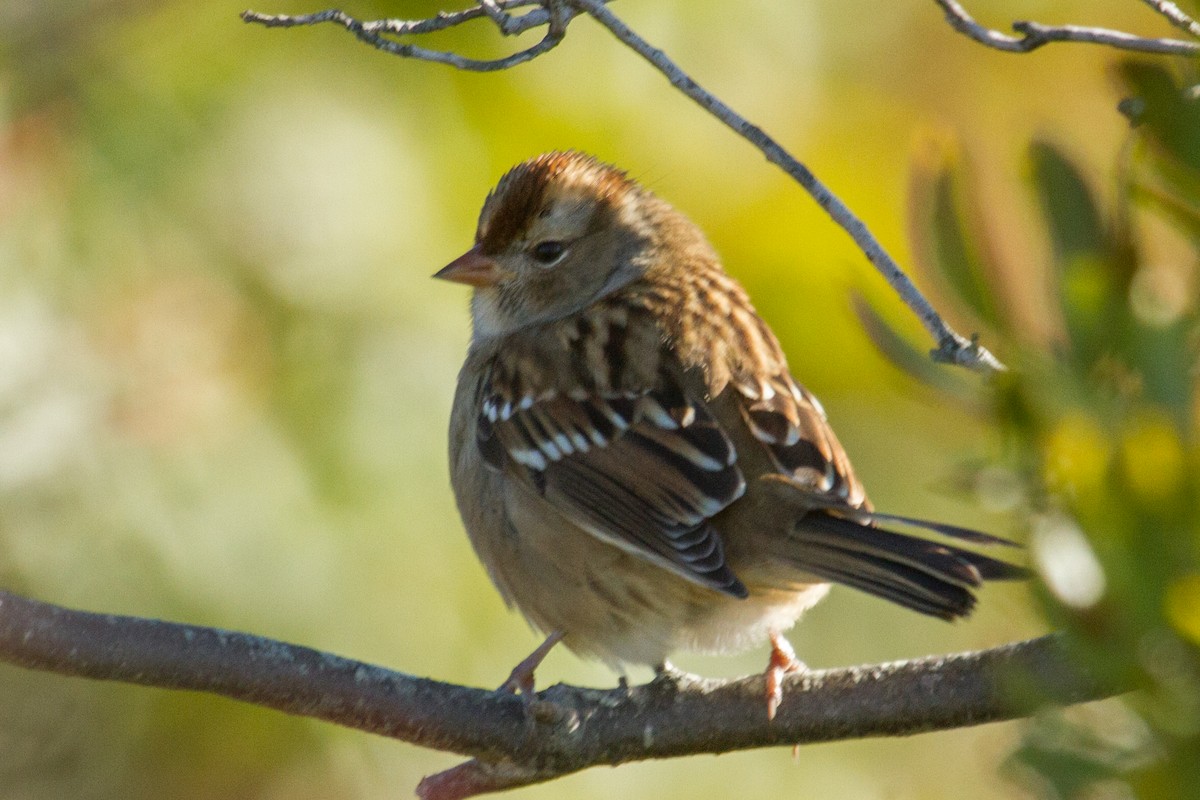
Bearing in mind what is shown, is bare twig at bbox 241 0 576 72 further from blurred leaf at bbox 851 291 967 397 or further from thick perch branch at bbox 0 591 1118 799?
blurred leaf at bbox 851 291 967 397

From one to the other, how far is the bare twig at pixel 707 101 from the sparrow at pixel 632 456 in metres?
0.52

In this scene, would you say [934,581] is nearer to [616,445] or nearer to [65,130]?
[616,445]

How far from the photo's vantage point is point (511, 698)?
2383 millimetres

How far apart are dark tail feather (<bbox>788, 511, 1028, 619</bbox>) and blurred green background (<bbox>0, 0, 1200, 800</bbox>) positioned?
60 centimetres

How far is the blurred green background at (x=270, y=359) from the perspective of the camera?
3365mm

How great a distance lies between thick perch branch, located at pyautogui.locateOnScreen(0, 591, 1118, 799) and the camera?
202cm

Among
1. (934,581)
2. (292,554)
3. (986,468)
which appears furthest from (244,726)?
(986,468)

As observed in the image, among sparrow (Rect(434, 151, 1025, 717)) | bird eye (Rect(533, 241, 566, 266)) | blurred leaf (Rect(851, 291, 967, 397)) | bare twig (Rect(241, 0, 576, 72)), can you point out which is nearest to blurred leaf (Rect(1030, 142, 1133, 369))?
blurred leaf (Rect(851, 291, 967, 397))

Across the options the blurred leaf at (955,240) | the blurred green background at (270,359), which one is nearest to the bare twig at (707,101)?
the blurred leaf at (955,240)

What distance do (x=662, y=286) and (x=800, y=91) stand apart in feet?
3.77

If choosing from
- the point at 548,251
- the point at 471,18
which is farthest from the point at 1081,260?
the point at 548,251

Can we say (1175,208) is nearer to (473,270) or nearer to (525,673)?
(525,673)

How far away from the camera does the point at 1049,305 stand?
2.85ft

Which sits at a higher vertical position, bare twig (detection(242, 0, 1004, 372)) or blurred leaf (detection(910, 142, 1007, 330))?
blurred leaf (detection(910, 142, 1007, 330))
